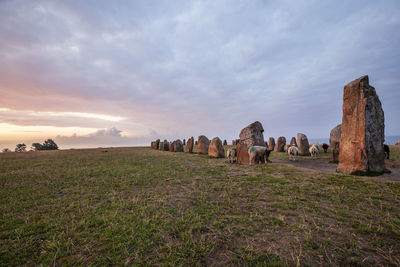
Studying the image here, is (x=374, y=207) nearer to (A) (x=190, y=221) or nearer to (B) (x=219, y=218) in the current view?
(B) (x=219, y=218)

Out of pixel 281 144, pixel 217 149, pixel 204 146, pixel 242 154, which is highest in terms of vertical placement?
pixel 281 144

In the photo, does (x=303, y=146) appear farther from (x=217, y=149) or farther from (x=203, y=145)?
(x=203, y=145)

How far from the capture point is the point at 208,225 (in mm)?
3443

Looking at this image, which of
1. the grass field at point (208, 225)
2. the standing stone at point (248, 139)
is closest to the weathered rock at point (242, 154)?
the standing stone at point (248, 139)

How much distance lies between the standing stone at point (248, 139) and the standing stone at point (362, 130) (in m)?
4.78

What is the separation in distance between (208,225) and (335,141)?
1396cm

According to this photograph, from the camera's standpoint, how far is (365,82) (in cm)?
820

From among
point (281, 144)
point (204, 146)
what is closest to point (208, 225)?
point (204, 146)

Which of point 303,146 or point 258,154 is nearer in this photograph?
point 258,154

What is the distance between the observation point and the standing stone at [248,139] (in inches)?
465

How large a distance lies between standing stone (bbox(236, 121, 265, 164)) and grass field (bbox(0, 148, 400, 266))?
18.6 ft

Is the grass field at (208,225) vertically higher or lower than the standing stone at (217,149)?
lower

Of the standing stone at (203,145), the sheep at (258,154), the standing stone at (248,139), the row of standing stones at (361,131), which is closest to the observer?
the row of standing stones at (361,131)

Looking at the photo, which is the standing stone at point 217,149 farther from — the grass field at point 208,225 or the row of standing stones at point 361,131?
the grass field at point 208,225
